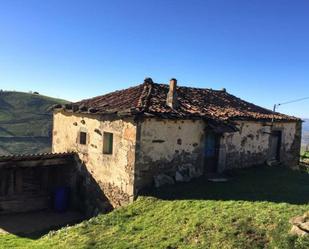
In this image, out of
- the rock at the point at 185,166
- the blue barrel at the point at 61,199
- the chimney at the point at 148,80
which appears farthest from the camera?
the chimney at the point at 148,80

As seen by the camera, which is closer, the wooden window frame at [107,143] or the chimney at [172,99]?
the chimney at [172,99]

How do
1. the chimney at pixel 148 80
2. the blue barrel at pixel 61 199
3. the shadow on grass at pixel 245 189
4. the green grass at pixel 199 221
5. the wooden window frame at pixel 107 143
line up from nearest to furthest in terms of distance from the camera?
the green grass at pixel 199 221 < the shadow on grass at pixel 245 189 < the wooden window frame at pixel 107 143 < the blue barrel at pixel 61 199 < the chimney at pixel 148 80

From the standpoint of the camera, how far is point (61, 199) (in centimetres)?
1747

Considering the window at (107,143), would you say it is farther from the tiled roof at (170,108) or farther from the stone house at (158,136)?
the tiled roof at (170,108)

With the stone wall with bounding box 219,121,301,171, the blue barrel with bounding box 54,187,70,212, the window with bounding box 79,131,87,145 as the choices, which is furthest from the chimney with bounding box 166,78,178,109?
the blue barrel with bounding box 54,187,70,212

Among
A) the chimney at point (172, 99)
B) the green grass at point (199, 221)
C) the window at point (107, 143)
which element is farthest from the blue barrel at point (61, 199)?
the chimney at point (172, 99)

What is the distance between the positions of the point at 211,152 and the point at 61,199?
7.30 metres

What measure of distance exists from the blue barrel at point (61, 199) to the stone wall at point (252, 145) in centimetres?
735

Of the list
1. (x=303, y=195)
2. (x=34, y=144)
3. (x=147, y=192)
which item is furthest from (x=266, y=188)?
(x=34, y=144)

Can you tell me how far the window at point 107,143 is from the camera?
16.3 m

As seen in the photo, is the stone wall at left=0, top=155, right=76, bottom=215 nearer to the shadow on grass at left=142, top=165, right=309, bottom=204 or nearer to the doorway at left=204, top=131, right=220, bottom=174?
the shadow on grass at left=142, top=165, right=309, bottom=204

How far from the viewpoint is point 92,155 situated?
667 inches

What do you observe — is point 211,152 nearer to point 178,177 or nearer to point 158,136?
point 178,177

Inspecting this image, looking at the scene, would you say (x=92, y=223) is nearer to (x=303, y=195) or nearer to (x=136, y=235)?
(x=136, y=235)
